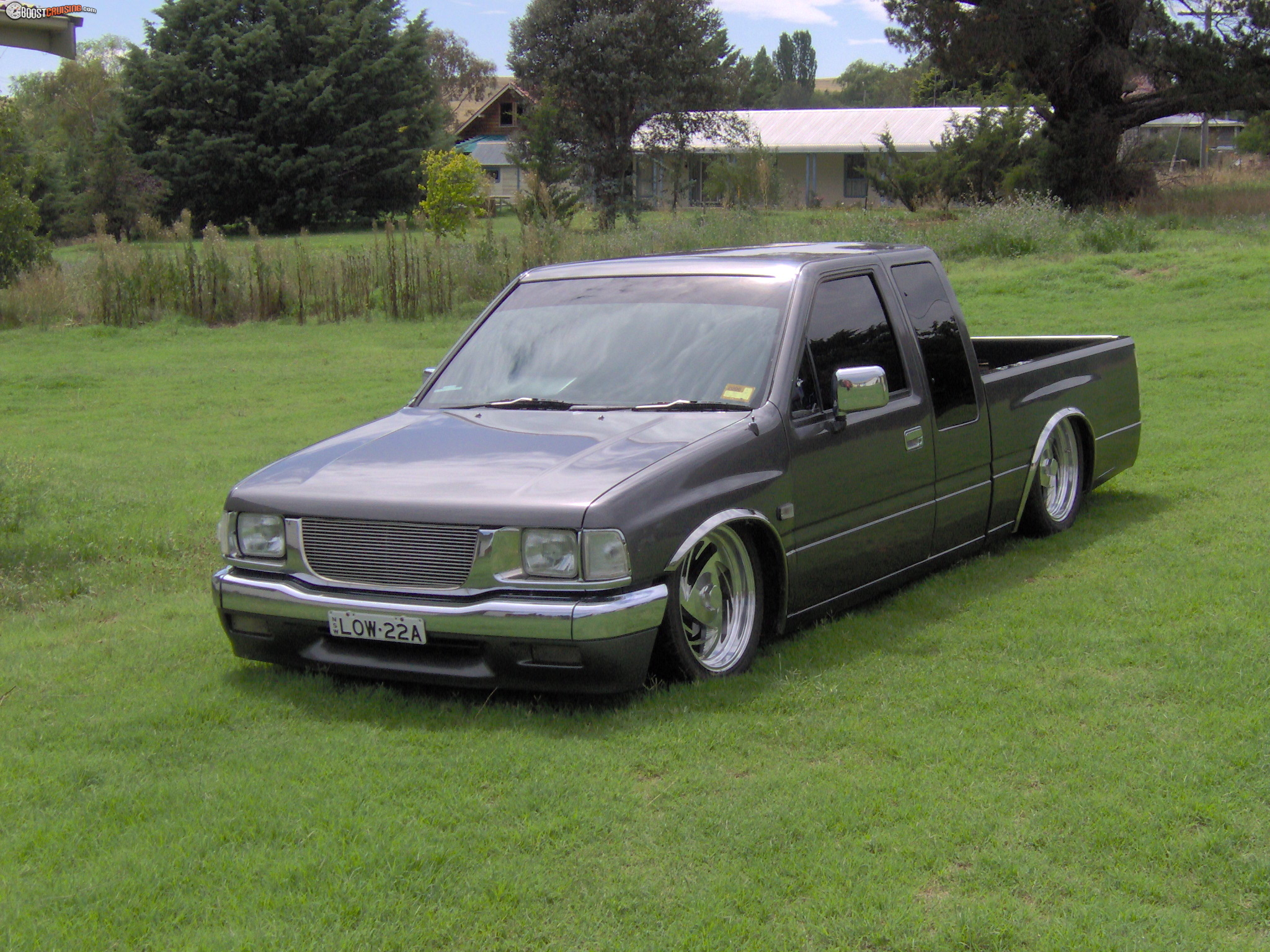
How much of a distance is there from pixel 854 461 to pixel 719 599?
1.05m

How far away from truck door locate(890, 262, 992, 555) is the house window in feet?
184

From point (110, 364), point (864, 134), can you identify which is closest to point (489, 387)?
point (110, 364)

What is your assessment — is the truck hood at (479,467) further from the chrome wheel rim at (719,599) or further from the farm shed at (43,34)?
the farm shed at (43,34)

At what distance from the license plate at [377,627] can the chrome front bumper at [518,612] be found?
0.8 inches

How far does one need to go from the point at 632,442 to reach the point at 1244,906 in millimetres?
2686

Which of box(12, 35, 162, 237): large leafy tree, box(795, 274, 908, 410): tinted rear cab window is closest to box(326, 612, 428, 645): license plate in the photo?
box(795, 274, 908, 410): tinted rear cab window

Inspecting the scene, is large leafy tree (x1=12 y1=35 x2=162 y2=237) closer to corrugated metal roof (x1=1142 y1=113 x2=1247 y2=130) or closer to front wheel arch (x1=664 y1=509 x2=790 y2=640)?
corrugated metal roof (x1=1142 y1=113 x2=1247 y2=130)

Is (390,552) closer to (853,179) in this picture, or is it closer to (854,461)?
(854,461)

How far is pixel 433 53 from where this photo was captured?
350 ft

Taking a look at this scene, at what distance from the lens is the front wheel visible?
4.97 metres

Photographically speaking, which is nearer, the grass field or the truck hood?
the grass field

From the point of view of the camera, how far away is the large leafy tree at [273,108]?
5441 cm

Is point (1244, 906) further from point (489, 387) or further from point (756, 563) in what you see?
A: point (489, 387)

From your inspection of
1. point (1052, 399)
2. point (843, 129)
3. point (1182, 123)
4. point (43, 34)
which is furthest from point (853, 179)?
point (43, 34)
